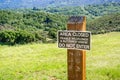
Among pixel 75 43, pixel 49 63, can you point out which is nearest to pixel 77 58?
pixel 75 43

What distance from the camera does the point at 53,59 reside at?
14078mm

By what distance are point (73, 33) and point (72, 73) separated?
0.95 metres

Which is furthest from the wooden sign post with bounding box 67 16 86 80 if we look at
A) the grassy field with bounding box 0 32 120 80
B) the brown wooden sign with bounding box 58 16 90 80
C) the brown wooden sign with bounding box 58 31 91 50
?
the grassy field with bounding box 0 32 120 80

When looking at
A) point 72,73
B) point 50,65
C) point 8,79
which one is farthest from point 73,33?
point 50,65

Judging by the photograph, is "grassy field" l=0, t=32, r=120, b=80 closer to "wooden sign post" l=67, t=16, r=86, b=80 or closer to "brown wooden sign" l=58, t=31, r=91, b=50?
"wooden sign post" l=67, t=16, r=86, b=80

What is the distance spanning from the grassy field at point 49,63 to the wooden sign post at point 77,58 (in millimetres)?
Answer: 3359

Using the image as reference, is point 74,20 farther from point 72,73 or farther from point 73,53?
point 72,73

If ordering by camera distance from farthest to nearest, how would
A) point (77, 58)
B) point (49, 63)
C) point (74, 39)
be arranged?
point (49, 63) → point (77, 58) → point (74, 39)

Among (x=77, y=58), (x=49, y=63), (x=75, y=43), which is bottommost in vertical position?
(x=49, y=63)

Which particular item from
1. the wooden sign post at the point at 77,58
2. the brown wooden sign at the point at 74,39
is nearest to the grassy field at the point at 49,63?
the wooden sign post at the point at 77,58

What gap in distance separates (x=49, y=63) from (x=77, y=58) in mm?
5892

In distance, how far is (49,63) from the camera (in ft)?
42.3

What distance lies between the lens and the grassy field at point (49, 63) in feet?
35.8

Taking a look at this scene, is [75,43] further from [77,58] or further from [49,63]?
[49,63]
